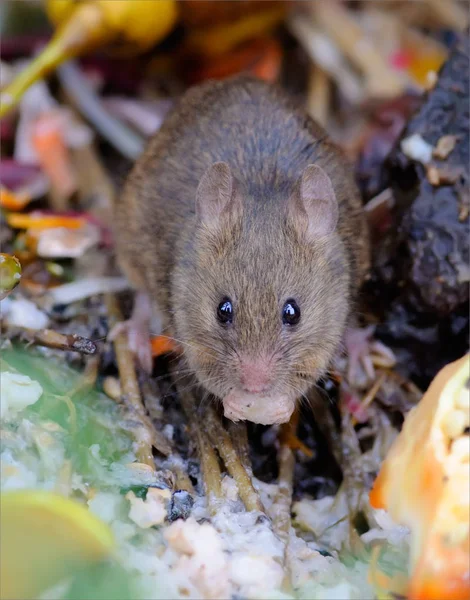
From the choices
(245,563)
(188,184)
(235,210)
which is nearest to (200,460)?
(245,563)

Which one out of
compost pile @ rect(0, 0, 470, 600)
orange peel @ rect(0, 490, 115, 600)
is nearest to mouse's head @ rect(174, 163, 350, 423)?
compost pile @ rect(0, 0, 470, 600)

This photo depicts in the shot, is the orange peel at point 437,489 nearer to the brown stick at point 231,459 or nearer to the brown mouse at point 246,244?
the brown stick at point 231,459

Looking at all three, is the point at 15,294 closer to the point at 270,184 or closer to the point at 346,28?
the point at 270,184

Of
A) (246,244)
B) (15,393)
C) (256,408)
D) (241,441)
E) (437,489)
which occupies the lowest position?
(241,441)

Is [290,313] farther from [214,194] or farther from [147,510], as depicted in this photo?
[147,510]

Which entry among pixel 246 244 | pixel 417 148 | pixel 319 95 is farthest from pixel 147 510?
pixel 319 95

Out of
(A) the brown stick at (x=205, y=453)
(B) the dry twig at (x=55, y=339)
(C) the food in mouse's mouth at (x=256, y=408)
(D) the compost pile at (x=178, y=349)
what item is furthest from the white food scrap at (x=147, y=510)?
(B) the dry twig at (x=55, y=339)

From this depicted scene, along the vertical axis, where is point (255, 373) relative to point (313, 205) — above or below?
below
